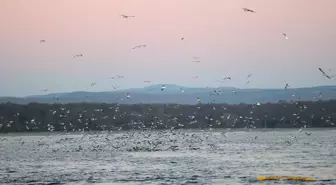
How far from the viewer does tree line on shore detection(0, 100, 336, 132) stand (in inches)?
6560

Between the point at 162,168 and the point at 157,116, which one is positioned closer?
the point at 162,168

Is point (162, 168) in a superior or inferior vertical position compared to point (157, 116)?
inferior

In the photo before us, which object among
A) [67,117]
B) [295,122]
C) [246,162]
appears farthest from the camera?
[295,122]

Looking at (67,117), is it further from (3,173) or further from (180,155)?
(3,173)

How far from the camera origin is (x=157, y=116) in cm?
18775

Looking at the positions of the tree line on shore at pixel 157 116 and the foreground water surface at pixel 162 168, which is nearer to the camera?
the foreground water surface at pixel 162 168

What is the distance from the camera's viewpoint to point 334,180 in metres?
50.4

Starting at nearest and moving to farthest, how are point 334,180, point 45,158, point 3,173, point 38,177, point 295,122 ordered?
1. point 334,180
2. point 38,177
3. point 3,173
4. point 45,158
5. point 295,122

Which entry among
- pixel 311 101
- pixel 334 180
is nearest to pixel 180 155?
pixel 334 180

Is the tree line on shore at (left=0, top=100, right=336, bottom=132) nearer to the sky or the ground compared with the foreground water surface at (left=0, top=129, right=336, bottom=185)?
nearer to the sky

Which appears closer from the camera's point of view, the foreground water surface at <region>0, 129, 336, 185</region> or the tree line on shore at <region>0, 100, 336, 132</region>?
the foreground water surface at <region>0, 129, 336, 185</region>

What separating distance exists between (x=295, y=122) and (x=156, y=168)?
5254 inches

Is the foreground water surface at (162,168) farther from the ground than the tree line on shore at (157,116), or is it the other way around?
the tree line on shore at (157,116)

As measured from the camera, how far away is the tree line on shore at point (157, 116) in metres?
167
